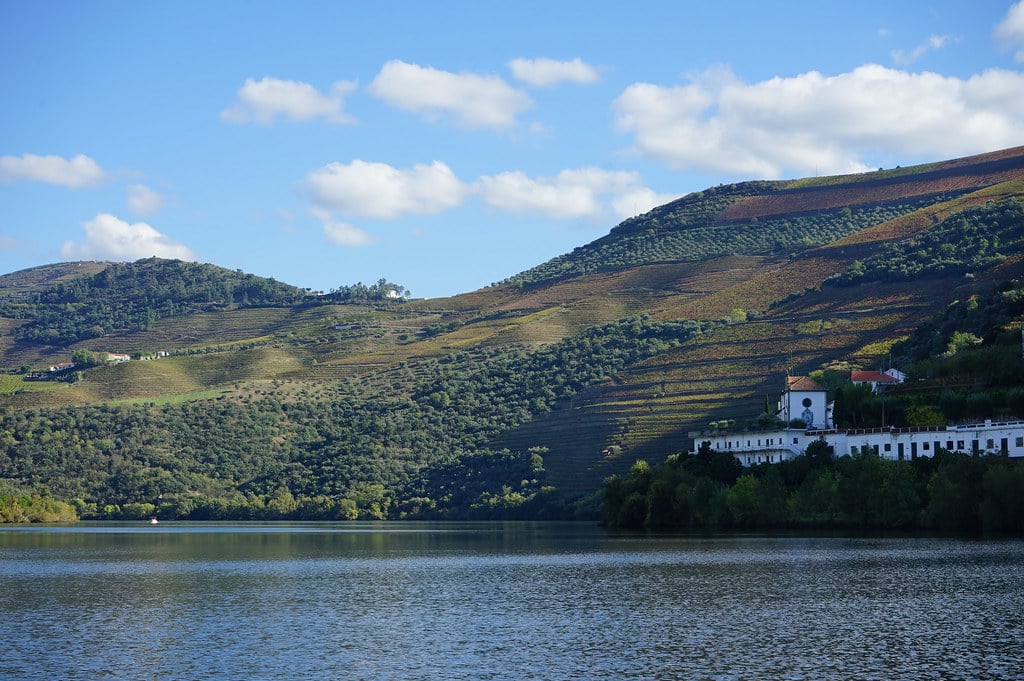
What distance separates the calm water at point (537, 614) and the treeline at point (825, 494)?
37.3ft

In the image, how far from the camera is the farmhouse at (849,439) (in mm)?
108688

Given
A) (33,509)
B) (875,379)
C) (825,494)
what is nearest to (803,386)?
(875,379)

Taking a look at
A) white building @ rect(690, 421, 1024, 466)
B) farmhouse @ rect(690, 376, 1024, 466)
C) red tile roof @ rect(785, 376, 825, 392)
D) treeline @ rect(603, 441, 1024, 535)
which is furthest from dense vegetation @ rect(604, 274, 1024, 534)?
white building @ rect(690, 421, 1024, 466)

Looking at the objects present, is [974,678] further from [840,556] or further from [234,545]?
[234,545]

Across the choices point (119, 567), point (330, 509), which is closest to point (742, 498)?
point (119, 567)

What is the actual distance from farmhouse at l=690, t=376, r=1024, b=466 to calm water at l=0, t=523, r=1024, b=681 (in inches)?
847

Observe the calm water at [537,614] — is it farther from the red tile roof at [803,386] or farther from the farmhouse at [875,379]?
the farmhouse at [875,379]

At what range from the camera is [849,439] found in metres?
119

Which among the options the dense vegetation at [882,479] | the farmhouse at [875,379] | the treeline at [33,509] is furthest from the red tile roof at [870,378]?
the treeline at [33,509]

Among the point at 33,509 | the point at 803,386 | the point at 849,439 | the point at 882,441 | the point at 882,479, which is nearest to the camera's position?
the point at 882,479

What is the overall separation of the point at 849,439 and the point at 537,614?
218 feet

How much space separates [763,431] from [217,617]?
78193 millimetres

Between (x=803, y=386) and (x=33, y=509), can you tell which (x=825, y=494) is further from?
(x=33, y=509)

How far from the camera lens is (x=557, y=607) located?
2381 inches
